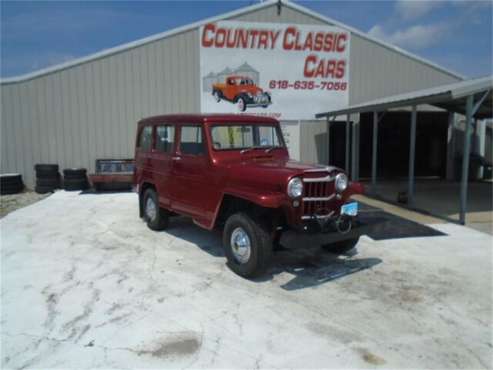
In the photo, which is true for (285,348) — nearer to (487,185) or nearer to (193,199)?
(193,199)

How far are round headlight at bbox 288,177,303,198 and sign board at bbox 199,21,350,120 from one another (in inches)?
346

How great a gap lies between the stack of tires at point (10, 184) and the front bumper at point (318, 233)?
945 centimetres

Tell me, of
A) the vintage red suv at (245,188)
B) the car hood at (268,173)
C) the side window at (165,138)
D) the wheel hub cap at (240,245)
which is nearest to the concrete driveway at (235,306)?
the wheel hub cap at (240,245)

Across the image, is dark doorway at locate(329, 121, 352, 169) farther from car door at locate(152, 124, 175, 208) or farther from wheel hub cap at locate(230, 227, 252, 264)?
wheel hub cap at locate(230, 227, 252, 264)

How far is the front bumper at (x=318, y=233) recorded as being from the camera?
13.2 ft

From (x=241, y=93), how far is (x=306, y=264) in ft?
28.3

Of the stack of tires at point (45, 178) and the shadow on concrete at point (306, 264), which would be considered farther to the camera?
the stack of tires at point (45, 178)

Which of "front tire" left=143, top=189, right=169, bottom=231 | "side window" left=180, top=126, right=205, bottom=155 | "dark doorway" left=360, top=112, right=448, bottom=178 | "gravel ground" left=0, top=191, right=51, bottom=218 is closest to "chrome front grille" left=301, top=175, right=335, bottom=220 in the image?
"side window" left=180, top=126, right=205, bottom=155

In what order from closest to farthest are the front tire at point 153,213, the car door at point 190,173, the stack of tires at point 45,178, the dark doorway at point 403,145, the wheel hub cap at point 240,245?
1. the wheel hub cap at point 240,245
2. the car door at point 190,173
3. the front tire at point 153,213
4. the stack of tires at point 45,178
5. the dark doorway at point 403,145

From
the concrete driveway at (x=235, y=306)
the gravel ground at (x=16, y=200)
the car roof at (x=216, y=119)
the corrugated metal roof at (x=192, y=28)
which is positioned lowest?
the concrete driveway at (x=235, y=306)

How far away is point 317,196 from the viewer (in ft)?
14.2

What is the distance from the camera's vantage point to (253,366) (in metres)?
2.82

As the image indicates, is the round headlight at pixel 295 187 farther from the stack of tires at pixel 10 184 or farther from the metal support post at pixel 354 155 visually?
the stack of tires at pixel 10 184

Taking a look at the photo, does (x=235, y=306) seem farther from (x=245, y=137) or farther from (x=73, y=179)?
(x=73, y=179)
